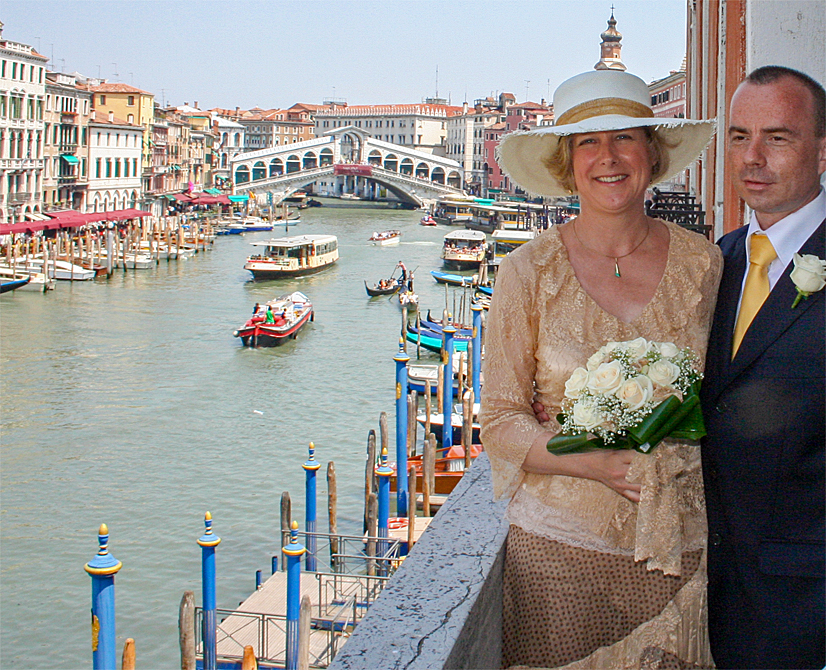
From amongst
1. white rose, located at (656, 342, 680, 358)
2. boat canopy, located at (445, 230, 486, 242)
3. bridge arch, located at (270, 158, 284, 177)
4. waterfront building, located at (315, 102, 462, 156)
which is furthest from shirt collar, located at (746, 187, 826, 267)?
waterfront building, located at (315, 102, 462, 156)

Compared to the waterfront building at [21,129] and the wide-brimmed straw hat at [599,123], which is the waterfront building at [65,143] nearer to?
the waterfront building at [21,129]

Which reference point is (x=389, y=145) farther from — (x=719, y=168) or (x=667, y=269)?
(x=667, y=269)

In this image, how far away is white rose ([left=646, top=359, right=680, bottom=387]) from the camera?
0.88 m

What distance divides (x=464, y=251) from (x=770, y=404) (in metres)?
17.7

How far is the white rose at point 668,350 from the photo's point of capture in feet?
2.96

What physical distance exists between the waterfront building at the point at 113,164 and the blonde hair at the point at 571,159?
23.8 m

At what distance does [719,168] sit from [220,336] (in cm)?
866

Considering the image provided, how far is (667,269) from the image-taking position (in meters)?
1.00

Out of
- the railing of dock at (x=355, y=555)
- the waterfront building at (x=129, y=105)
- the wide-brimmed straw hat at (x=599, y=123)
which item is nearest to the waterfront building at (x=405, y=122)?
the waterfront building at (x=129, y=105)

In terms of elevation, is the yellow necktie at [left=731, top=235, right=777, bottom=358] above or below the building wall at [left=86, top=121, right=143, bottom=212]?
below

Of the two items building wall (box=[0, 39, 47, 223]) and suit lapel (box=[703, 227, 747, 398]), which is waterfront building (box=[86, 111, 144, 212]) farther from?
suit lapel (box=[703, 227, 747, 398])

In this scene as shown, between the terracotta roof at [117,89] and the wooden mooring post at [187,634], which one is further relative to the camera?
the terracotta roof at [117,89]

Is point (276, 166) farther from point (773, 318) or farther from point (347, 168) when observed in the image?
point (773, 318)

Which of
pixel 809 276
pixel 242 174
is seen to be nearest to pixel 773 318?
pixel 809 276
